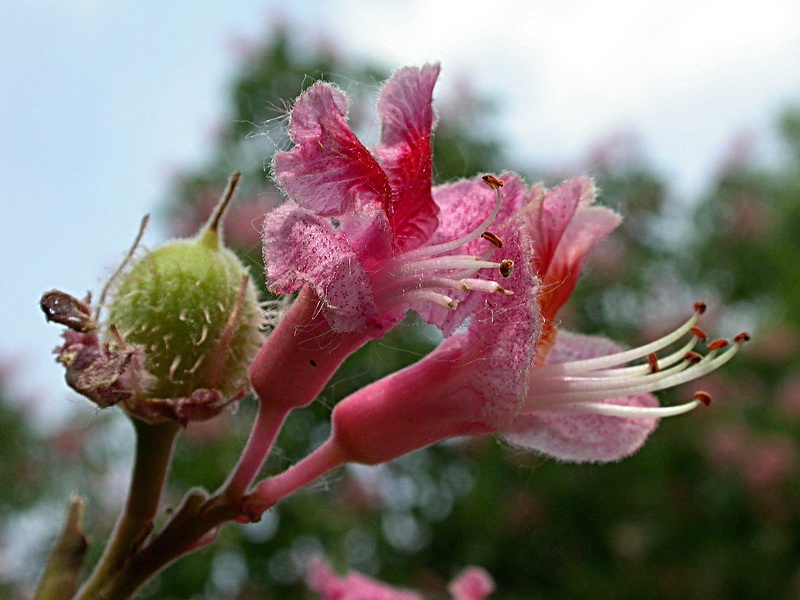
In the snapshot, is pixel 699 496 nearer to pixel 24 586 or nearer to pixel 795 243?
pixel 795 243

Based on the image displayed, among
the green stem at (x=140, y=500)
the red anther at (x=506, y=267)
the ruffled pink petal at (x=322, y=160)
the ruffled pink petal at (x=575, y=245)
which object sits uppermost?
the ruffled pink petal at (x=322, y=160)

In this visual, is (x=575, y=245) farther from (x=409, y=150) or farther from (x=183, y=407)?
(x=183, y=407)

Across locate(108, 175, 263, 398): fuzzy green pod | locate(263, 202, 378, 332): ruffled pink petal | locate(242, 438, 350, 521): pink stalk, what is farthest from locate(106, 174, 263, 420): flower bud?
locate(263, 202, 378, 332): ruffled pink petal

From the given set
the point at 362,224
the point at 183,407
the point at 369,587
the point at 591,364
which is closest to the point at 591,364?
the point at 591,364

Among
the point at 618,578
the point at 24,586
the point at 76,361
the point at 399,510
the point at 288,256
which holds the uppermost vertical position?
the point at 288,256

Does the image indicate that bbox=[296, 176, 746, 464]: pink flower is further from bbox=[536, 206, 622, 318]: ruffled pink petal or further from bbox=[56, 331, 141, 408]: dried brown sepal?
bbox=[56, 331, 141, 408]: dried brown sepal

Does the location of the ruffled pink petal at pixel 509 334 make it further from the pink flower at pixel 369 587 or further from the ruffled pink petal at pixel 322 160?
the pink flower at pixel 369 587

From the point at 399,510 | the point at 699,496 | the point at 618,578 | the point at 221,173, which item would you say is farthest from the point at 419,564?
Result: the point at 221,173

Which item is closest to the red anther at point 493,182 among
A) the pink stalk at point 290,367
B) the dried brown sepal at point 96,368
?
the pink stalk at point 290,367
